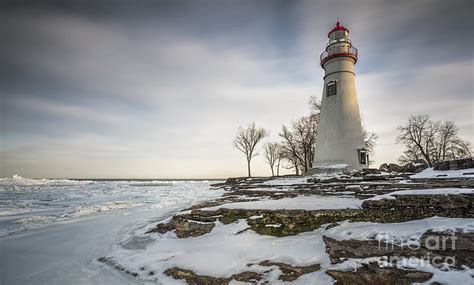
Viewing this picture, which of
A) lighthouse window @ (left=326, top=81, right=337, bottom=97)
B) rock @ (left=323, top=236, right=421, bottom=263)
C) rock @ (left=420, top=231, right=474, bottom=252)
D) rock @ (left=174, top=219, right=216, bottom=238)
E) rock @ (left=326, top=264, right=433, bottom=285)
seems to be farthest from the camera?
lighthouse window @ (left=326, top=81, right=337, bottom=97)

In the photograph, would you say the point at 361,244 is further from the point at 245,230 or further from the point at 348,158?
the point at 348,158

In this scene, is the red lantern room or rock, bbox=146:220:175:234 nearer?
rock, bbox=146:220:175:234

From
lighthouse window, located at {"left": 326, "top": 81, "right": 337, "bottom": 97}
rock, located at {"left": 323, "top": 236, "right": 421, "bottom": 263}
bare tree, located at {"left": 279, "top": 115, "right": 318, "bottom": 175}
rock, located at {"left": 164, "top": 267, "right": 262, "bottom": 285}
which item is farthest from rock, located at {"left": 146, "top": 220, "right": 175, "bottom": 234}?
bare tree, located at {"left": 279, "top": 115, "right": 318, "bottom": 175}

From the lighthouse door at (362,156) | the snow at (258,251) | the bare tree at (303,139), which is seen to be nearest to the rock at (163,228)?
the snow at (258,251)

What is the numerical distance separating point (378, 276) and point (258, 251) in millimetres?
1906

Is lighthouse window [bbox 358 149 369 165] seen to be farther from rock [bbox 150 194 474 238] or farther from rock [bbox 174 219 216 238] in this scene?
rock [bbox 174 219 216 238]

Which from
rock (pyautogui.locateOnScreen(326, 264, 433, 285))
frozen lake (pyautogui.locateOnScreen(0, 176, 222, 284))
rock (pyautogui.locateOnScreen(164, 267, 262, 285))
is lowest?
frozen lake (pyautogui.locateOnScreen(0, 176, 222, 284))

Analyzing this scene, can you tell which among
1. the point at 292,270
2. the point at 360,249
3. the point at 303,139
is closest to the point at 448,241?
the point at 360,249

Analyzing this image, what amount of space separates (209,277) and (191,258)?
33.4 inches

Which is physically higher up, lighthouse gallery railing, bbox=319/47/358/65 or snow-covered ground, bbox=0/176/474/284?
lighthouse gallery railing, bbox=319/47/358/65

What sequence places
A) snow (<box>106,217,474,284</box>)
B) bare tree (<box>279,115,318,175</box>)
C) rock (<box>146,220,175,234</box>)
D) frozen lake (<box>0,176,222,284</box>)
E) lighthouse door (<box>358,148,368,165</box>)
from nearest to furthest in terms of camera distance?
snow (<box>106,217,474,284</box>), frozen lake (<box>0,176,222,284</box>), rock (<box>146,220,175,234</box>), lighthouse door (<box>358,148,368,165</box>), bare tree (<box>279,115,318,175</box>)

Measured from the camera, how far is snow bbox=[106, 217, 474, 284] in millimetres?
3684

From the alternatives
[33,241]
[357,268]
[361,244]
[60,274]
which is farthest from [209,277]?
[33,241]

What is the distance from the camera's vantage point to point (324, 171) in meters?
19.2
